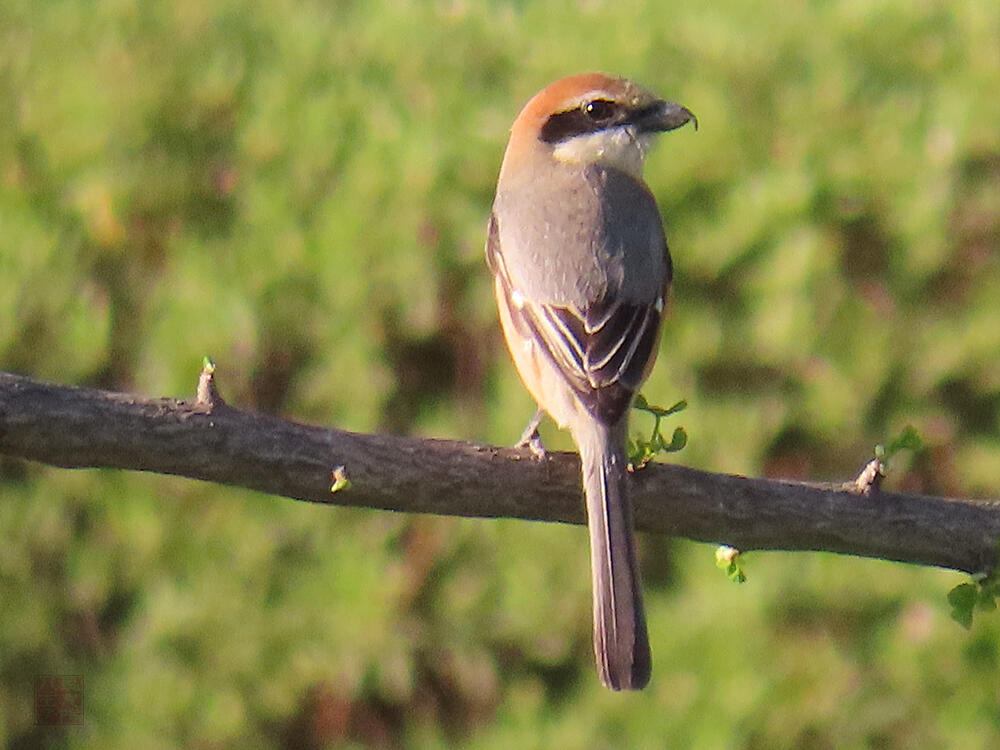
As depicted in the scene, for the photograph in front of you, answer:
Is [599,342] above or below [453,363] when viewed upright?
below

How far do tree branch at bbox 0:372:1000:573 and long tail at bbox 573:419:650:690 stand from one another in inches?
1.9

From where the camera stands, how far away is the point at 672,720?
225 inches

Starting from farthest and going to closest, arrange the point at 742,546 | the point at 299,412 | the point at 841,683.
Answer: the point at 299,412, the point at 841,683, the point at 742,546

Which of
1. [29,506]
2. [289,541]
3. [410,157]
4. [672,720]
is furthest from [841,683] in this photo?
[29,506]

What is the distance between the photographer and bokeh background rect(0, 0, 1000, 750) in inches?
225

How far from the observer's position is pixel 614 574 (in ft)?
12.1

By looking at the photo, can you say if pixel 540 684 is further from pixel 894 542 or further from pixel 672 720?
pixel 894 542

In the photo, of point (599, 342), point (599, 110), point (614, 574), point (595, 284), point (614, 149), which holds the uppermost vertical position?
point (599, 110)

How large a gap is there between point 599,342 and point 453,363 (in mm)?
1992

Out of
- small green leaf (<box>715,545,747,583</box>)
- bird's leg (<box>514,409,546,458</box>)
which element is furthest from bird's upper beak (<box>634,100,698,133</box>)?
small green leaf (<box>715,545,747,583</box>)

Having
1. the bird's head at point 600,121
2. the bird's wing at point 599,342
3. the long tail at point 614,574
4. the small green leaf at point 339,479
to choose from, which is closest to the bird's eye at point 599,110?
the bird's head at point 600,121

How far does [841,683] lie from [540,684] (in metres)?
1.03

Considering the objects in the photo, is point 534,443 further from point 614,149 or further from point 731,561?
point 614,149

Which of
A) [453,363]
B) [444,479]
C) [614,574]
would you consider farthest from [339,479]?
[453,363]
